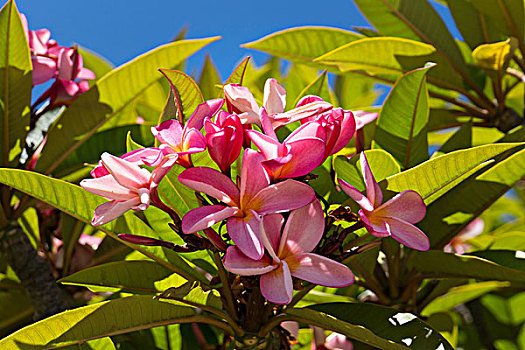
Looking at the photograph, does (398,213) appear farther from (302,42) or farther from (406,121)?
(302,42)

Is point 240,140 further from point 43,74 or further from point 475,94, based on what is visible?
point 475,94

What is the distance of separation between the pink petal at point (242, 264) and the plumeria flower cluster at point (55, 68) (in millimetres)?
935

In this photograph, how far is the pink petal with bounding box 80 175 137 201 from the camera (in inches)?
28.4

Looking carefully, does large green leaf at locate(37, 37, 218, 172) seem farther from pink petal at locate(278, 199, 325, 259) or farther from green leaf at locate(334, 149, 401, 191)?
pink petal at locate(278, 199, 325, 259)

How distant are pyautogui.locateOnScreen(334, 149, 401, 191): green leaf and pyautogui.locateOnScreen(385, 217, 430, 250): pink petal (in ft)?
0.49

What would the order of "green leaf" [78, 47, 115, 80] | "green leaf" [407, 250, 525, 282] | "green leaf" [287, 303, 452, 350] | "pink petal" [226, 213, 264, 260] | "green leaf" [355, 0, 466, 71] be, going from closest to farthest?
"pink petal" [226, 213, 264, 260] < "green leaf" [287, 303, 452, 350] < "green leaf" [407, 250, 525, 282] < "green leaf" [355, 0, 466, 71] < "green leaf" [78, 47, 115, 80]

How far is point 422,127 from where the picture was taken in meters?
1.10

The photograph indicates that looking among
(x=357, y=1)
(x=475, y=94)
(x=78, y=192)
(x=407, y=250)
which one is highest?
(x=357, y=1)

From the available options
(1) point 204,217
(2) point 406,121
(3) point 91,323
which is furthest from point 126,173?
(2) point 406,121

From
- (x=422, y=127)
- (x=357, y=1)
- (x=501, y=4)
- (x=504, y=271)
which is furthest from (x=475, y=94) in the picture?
(x=504, y=271)

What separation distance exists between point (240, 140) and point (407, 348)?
0.38m

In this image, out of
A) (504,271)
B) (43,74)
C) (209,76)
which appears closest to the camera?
(504,271)

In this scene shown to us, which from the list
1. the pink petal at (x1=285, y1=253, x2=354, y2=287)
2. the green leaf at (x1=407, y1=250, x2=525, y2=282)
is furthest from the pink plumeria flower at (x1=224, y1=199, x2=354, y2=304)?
the green leaf at (x1=407, y1=250, x2=525, y2=282)

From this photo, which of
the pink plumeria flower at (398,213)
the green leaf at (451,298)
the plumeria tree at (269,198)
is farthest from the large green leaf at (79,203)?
the green leaf at (451,298)
